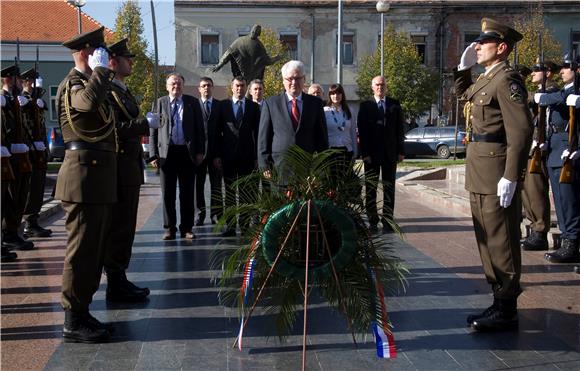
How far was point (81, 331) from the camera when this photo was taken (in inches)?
211

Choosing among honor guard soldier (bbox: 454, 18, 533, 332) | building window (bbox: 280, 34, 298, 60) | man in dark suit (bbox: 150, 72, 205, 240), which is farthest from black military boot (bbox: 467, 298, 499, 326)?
building window (bbox: 280, 34, 298, 60)

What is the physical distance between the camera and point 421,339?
542 centimetres

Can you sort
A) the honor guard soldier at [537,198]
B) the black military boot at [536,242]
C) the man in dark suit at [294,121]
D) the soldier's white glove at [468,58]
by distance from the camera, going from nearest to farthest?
the soldier's white glove at [468,58] → the man in dark suit at [294,121] → the honor guard soldier at [537,198] → the black military boot at [536,242]

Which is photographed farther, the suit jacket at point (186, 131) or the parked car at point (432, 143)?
the parked car at point (432, 143)

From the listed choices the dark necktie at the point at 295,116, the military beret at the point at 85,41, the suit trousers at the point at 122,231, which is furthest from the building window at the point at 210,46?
the military beret at the point at 85,41

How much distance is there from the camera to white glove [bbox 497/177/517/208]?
5.51 metres

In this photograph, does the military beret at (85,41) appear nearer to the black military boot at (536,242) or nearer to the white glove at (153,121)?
the white glove at (153,121)

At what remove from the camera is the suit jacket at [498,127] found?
18.1 feet

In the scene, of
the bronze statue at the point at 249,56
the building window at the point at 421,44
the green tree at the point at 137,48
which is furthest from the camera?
the building window at the point at 421,44

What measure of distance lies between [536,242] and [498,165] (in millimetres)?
3668

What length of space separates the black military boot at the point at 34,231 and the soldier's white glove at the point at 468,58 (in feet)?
21.3

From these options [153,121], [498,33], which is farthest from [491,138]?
[153,121]

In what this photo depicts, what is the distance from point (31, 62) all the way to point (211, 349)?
3670 centimetres

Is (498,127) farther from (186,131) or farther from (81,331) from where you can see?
(186,131)
